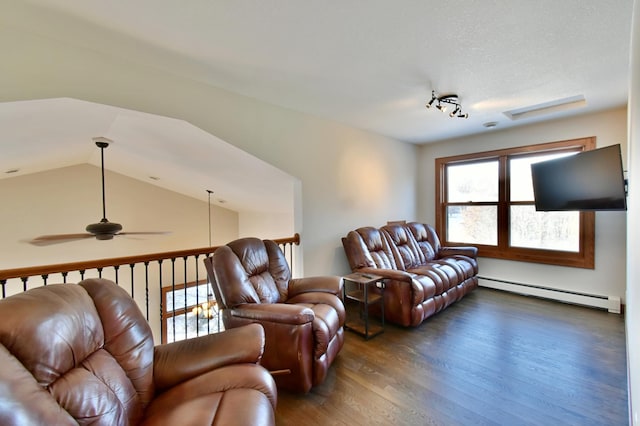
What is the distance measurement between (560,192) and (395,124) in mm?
1982

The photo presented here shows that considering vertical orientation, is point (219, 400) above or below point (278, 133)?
below

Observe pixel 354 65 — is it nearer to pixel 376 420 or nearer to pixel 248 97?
pixel 248 97

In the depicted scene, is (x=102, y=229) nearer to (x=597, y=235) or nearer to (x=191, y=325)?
(x=191, y=325)

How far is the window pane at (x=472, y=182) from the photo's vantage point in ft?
14.0

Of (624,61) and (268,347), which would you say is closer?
(268,347)

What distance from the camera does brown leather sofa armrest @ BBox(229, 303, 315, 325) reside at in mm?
1891

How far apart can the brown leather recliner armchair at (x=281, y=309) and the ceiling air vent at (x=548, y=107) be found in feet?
10.0

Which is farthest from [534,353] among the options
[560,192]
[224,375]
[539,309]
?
[224,375]

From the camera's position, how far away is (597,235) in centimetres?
339

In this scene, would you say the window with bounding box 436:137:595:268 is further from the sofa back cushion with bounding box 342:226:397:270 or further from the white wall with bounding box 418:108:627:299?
the sofa back cushion with bounding box 342:226:397:270

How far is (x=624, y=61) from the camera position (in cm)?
212

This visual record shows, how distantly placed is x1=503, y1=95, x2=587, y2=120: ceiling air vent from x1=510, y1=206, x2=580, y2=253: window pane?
1297 millimetres

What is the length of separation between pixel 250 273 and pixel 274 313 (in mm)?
544

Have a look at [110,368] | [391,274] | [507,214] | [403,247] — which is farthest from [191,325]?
[507,214]
